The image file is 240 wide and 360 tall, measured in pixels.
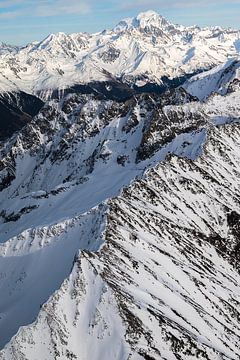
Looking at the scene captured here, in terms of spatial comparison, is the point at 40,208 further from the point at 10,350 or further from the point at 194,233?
the point at 10,350

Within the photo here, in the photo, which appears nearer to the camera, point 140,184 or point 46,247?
point 46,247

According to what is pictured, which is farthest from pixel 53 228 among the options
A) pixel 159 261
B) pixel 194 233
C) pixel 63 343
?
pixel 63 343

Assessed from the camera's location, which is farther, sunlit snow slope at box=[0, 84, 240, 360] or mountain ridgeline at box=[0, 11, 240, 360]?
mountain ridgeline at box=[0, 11, 240, 360]

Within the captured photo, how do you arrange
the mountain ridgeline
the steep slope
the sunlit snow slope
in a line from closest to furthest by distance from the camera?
the steep slope → the sunlit snow slope → the mountain ridgeline

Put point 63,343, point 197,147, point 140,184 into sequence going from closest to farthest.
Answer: point 63,343
point 140,184
point 197,147

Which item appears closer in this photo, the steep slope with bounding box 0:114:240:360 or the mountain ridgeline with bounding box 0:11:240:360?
the steep slope with bounding box 0:114:240:360

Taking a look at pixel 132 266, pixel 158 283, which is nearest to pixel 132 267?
pixel 132 266

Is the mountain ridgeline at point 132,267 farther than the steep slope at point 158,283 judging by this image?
Yes

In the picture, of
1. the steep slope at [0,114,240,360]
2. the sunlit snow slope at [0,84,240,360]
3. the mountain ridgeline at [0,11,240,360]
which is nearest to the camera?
the steep slope at [0,114,240,360]

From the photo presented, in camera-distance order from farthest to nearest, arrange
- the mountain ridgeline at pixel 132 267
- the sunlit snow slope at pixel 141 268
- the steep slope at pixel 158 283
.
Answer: the mountain ridgeline at pixel 132 267, the sunlit snow slope at pixel 141 268, the steep slope at pixel 158 283
